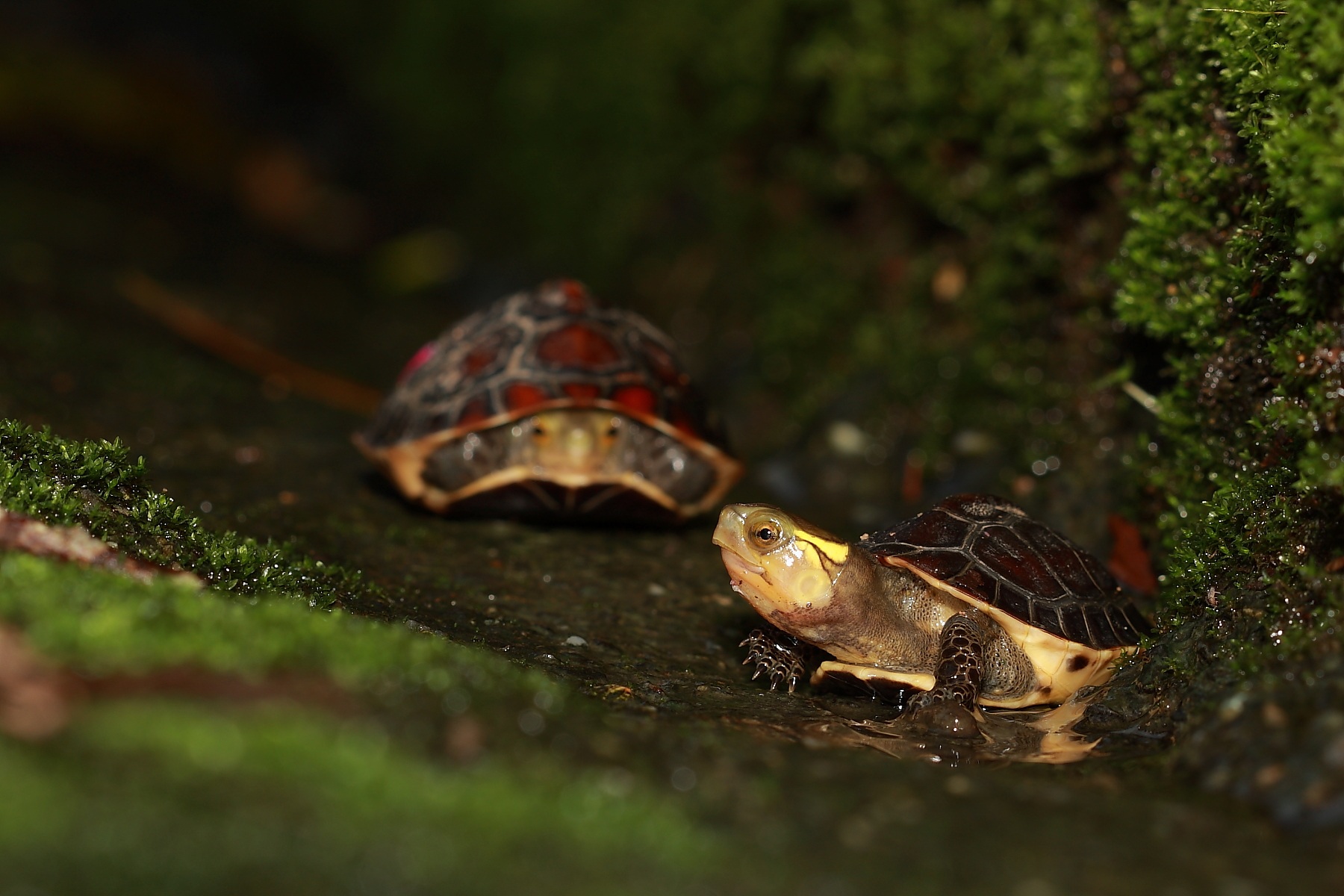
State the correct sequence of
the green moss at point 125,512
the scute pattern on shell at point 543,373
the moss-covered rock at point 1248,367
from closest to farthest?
the moss-covered rock at point 1248,367 → the green moss at point 125,512 → the scute pattern on shell at point 543,373

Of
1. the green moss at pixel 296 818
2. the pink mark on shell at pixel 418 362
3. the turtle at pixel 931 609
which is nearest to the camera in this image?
the green moss at pixel 296 818

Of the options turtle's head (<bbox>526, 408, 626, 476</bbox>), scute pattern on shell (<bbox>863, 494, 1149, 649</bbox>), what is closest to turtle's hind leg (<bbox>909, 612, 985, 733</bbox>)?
scute pattern on shell (<bbox>863, 494, 1149, 649</bbox>)

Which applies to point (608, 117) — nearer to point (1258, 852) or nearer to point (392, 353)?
point (392, 353)

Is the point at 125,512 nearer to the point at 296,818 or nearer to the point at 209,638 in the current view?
the point at 209,638

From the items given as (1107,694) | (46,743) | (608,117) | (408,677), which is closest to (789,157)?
(608,117)

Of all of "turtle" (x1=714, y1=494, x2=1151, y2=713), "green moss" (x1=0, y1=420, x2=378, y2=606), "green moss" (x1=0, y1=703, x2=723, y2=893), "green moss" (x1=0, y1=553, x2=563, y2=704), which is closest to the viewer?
"green moss" (x1=0, y1=703, x2=723, y2=893)

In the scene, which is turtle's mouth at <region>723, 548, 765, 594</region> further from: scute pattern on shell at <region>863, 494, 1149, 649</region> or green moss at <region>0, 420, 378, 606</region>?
green moss at <region>0, 420, 378, 606</region>

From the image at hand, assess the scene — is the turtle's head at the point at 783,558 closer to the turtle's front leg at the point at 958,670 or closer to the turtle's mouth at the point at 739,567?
the turtle's mouth at the point at 739,567

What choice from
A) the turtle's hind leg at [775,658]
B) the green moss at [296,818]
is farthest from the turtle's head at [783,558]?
the green moss at [296,818]
